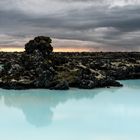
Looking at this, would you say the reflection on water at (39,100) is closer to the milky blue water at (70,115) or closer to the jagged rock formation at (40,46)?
the milky blue water at (70,115)

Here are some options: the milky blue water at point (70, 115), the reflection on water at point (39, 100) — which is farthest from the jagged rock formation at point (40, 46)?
the reflection on water at point (39, 100)

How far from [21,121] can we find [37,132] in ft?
10.8

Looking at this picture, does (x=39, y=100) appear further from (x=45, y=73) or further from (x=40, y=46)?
(x=40, y=46)

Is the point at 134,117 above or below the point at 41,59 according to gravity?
below

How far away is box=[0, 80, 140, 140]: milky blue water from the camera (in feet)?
64.2

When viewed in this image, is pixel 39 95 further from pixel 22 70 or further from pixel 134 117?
pixel 134 117

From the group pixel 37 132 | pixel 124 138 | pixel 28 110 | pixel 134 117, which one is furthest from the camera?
pixel 28 110

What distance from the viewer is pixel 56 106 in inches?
1156

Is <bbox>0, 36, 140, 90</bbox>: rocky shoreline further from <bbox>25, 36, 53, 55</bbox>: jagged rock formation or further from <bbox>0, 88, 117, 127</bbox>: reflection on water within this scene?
<bbox>0, 88, 117, 127</bbox>: reflection on water

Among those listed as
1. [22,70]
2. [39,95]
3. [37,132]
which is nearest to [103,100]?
[39,95]

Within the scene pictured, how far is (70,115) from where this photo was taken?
2519 centimetres

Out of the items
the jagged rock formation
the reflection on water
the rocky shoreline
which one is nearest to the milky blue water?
the reflection on water

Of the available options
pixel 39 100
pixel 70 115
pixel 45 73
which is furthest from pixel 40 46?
pixel 70 115

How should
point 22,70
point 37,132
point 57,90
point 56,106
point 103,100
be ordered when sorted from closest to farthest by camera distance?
1. point 37,132
2. point 56,106
3. point 103,100
4. point 57,90
5. point 22,70
